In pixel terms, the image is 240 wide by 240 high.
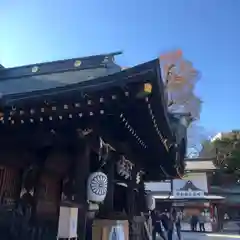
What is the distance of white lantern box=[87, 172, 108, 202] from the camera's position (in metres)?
3.97

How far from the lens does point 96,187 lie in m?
4.04

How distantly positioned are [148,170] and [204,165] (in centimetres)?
1662

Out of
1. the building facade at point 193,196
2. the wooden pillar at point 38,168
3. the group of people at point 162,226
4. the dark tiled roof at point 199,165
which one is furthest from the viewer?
the dark tiled roof at point 199,165

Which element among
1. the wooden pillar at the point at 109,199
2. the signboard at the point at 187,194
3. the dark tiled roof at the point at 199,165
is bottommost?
the wooden pillar at the point at 109,199

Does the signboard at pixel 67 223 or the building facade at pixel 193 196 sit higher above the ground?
the building facade at pixel 193 196

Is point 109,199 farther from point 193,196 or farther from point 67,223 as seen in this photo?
point 193,196

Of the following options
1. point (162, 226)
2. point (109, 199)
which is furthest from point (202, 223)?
point (109, 199)

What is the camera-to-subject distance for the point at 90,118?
3.62 m

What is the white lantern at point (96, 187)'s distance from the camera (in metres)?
3.97

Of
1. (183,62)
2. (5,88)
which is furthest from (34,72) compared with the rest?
(183,62)

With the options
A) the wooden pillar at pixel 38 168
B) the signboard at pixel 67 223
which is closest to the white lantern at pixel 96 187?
the signboard at pixel 67 223

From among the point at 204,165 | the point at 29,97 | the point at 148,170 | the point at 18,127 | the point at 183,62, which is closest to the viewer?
the point at 29,97

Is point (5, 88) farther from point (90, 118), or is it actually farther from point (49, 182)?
point (90, 118)

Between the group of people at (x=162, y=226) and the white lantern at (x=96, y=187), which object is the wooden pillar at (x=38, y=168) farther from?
the group of people at (x=162, y=226)
